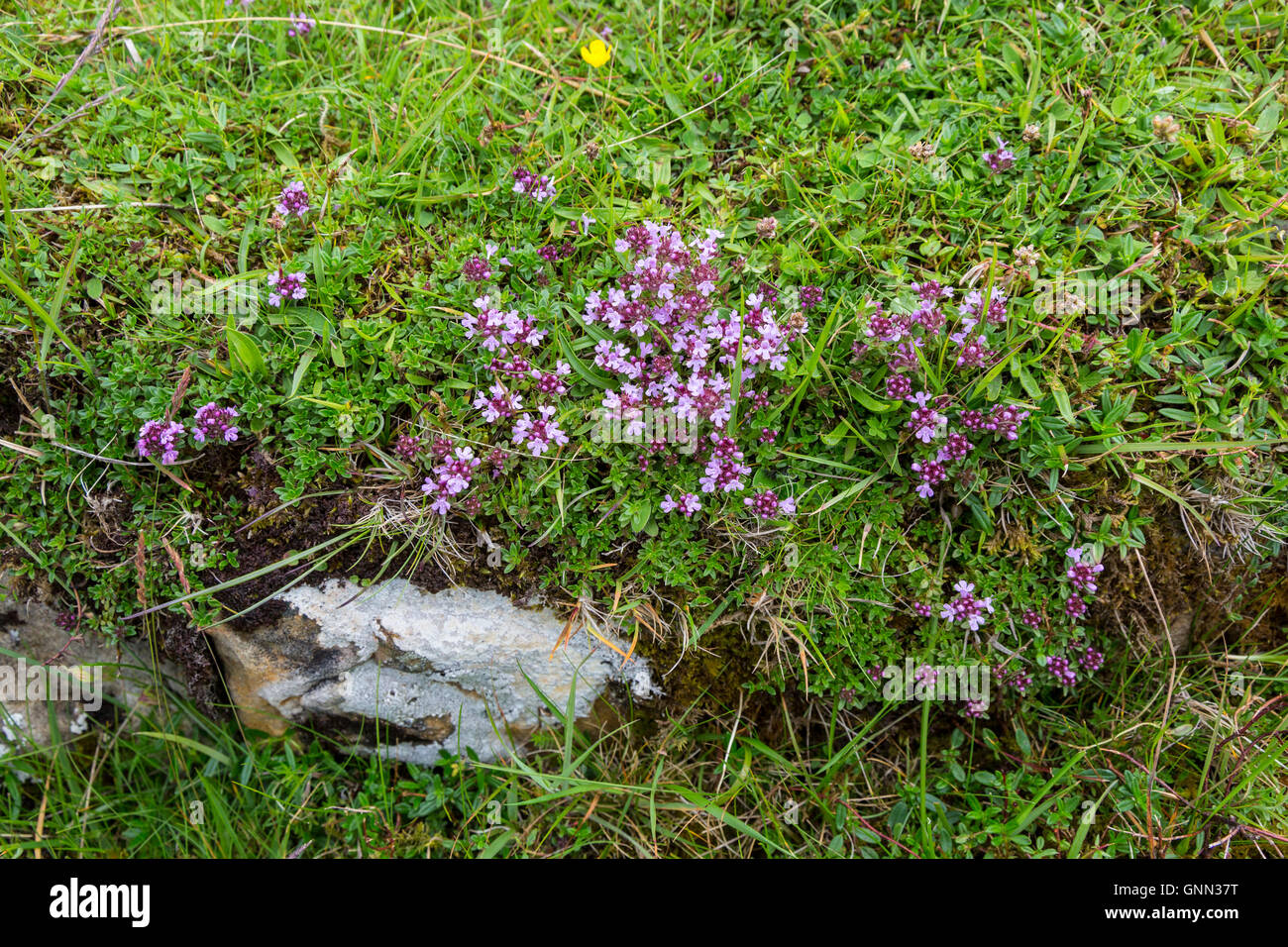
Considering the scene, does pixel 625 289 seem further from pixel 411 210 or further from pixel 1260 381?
pixel 1260 381

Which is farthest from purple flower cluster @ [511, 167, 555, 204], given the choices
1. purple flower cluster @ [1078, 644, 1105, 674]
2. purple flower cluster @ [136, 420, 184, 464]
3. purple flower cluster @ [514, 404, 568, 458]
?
purple flower cluster @ [1078, 644, 1105, 674]

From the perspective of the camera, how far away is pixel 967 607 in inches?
133

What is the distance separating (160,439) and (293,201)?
121 centimetres

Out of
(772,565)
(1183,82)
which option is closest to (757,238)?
(772,565)

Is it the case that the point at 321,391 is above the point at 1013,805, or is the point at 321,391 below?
above

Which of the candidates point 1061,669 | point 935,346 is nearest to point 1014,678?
point 1061,669

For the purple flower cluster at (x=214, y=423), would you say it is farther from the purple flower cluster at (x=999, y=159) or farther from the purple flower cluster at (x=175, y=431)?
the purple flower cluster at (x=999, y=159)

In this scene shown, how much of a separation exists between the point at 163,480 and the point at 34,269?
107cm

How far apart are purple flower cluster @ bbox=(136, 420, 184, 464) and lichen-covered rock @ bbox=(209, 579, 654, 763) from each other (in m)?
0.76

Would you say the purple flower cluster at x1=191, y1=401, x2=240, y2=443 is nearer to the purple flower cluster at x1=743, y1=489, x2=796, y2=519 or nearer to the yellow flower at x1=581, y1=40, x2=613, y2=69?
the purple flower cluster at x1=743, y1=489, x2=796, y2=519

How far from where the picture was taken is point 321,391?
11.0 feet

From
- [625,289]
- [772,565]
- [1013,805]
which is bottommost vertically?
[1013,805]

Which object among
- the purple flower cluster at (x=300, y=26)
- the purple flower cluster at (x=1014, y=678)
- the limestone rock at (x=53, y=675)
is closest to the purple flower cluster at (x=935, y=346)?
the purple flower cluster at (x=1014, y=678)

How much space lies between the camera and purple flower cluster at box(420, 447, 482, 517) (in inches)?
126
